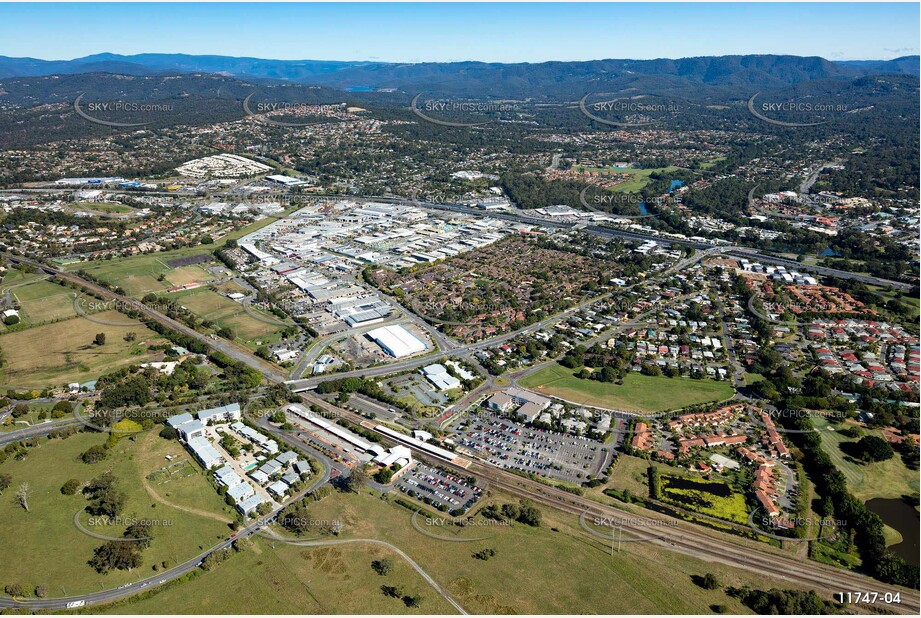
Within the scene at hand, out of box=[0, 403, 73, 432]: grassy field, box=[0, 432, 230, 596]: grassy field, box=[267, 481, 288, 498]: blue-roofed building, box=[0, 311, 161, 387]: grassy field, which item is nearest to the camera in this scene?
box=[0, 432, 230, 596]: grassy field

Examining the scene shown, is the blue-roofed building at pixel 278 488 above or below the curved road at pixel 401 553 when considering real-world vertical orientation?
above

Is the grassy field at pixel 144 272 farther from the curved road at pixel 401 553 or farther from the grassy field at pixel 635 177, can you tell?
the grassy field at pixel 635 177

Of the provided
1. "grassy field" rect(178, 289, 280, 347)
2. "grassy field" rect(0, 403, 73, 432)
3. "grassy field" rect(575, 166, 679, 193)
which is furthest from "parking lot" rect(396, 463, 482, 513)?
"grassy field" rect(575, 166, 679, 193)

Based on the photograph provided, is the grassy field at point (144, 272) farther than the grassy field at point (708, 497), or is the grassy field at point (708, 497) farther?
the grassy field at point (144, 272)

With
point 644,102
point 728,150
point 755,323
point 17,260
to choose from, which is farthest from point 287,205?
point 644,102

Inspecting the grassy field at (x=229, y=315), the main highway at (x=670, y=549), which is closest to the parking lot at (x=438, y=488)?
the main highway at (x=670, y=549)

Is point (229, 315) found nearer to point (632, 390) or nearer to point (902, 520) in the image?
point (632, 390)

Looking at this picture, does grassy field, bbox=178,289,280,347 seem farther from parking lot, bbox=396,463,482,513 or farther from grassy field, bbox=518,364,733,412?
grassy field, bbox=518,364,733,412

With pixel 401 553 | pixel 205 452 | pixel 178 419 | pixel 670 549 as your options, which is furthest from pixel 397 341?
pixel 670 549
